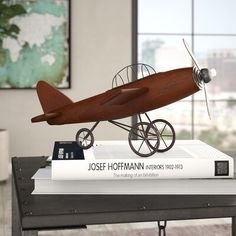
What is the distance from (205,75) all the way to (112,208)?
0.36 metres

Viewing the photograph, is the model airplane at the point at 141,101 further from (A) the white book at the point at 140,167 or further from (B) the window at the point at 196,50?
(B) the window at the point at 196,50

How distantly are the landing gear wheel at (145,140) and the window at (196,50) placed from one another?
127 inches

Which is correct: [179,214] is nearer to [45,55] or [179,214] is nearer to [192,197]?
[192,197]

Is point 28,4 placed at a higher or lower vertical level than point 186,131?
higher

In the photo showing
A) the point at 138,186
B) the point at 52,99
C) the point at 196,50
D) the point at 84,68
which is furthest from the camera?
the point at 196,50

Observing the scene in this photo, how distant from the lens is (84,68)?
4.21 meters

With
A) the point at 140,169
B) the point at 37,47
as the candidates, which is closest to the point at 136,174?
the point at 140,169

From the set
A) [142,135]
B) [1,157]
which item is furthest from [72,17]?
[142,135]

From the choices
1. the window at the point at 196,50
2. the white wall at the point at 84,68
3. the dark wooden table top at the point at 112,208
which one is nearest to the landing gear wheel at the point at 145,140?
the dark wooden table top at the point at 112,208

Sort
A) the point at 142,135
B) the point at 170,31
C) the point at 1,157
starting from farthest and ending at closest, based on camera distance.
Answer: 1. the point at 170,31
2. the point at 1,157
3. the point at 142,135

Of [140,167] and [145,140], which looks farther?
[145,140]

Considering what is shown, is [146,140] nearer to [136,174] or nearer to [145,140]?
[145,140]

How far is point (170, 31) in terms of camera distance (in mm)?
4336

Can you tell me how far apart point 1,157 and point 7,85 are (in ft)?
2.24
